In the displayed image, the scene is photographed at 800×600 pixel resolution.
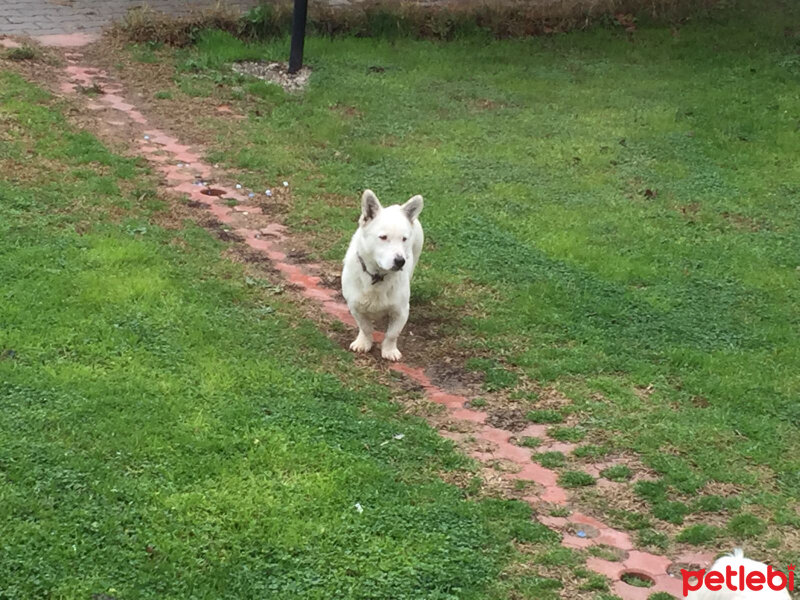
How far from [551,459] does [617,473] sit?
1.08 ft

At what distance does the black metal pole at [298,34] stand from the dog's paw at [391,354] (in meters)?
5.87

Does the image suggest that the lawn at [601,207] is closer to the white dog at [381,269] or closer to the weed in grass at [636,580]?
the weed in grass at [636,580]

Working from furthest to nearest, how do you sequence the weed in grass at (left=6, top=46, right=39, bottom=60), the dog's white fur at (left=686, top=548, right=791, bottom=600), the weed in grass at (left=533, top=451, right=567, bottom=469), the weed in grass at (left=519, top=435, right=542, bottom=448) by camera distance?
1. the weed in grass at (left=6, top=46, right=39, bottom=60)
2. the weed in grass at (left=519, top=435, right=542, bottom=448)
3. the weed in grass at (left=533, top=451, right=567, bottom=469)
4. the dog's white fur at (left=686, top=548, right=791, bottom=600)

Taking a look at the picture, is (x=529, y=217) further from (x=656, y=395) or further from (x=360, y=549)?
(x=360, y=549)

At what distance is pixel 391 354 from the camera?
5.68 metres

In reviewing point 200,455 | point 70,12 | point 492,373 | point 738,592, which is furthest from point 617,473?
point 70,12

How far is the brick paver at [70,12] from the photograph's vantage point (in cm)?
1145

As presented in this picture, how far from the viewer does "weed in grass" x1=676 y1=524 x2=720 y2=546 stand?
4.07 meters

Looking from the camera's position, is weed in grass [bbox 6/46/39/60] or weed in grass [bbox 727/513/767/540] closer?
weed in grass [bbox 727/513/767/540]

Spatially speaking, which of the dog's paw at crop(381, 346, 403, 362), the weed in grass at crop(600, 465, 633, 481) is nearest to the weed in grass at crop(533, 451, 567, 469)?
the weed in grass at crop(600, 465, 633, 481)

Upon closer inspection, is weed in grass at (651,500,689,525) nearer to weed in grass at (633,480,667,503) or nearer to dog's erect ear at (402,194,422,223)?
weed in grass at (633,480,667,503)

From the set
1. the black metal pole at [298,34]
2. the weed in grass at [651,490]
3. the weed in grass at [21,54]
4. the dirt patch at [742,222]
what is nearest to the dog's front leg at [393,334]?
the weed in grass at [651,490]

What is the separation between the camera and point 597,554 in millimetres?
3967

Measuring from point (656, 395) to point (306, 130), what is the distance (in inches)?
204
